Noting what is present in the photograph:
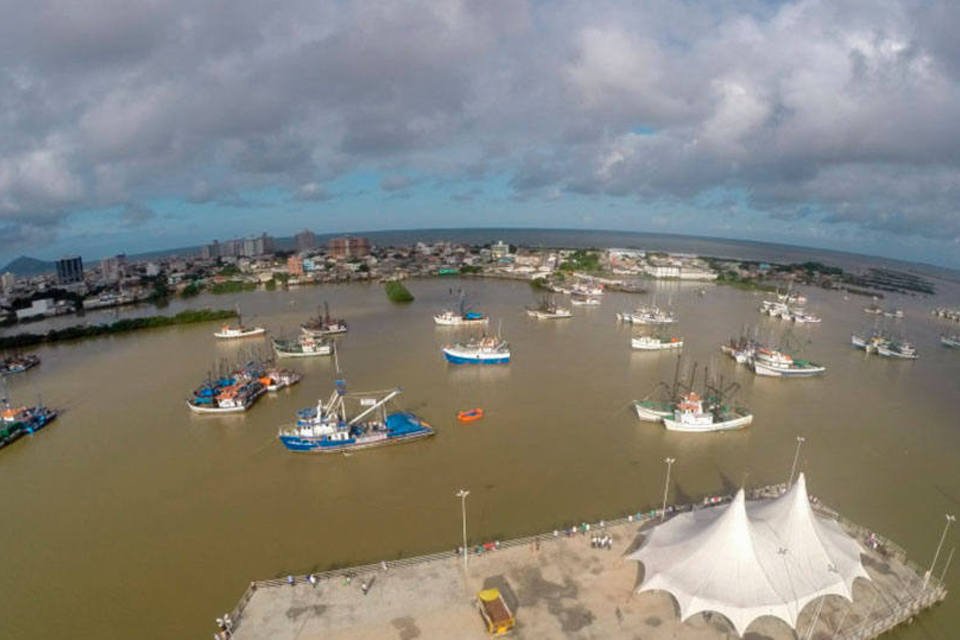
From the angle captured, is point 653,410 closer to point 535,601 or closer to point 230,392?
point 535,601

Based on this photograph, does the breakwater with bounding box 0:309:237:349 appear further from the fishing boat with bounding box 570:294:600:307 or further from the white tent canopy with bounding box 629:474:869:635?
the white tent canopy with bounding box 629:474:869:635

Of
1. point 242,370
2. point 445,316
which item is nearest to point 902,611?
point 242,370

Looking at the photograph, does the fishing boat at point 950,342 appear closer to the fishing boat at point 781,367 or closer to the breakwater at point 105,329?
the fishing boat at point 781,367

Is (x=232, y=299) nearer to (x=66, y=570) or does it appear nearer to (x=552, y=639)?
(x=66, y=570)

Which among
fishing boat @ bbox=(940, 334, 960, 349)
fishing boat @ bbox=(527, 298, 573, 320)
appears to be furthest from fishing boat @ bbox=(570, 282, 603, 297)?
fishing boat @ bbox=(940, 334, 960, 349)

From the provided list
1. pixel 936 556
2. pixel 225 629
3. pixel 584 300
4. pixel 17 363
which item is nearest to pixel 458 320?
pixel 584 300
